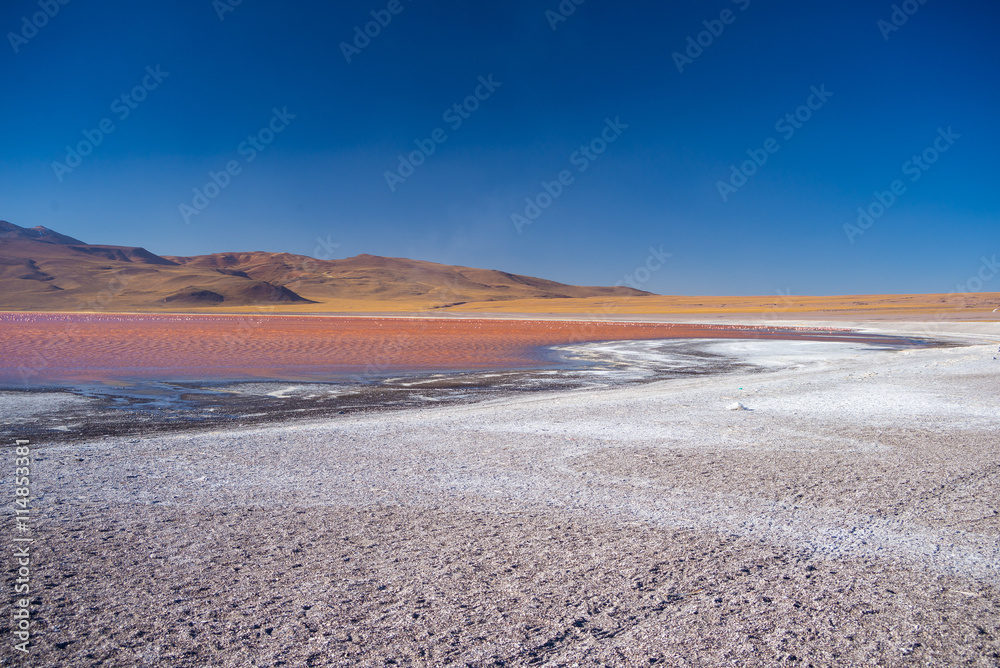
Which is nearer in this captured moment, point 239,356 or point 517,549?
point 517,549

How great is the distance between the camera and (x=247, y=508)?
4777mm

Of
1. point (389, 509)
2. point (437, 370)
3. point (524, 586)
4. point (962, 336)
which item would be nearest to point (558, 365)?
point (437, 370)

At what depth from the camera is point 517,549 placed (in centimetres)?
399

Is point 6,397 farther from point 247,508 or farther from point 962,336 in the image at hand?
point 962,336

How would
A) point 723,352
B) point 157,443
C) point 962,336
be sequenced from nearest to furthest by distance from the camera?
point 157,443 → point 723,352 → point 962,336

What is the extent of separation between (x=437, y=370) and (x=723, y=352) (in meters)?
12.9

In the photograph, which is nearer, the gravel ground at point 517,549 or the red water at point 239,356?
the gravel ground at point 517,549

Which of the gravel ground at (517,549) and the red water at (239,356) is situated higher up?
the red water at (239,356)

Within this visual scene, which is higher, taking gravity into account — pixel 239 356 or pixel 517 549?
pixel 239 356

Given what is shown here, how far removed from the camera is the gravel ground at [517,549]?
2.91 meters

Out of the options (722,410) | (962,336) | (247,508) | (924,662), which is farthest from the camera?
(962,336)

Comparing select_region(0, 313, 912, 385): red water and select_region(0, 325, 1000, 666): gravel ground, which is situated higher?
select_region(0, 313, 912, 385): red water

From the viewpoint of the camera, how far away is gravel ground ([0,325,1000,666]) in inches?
115

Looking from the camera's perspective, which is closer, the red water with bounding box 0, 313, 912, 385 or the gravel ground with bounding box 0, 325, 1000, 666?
the gravel ground with bounding box 0, 325, 1000, 666
